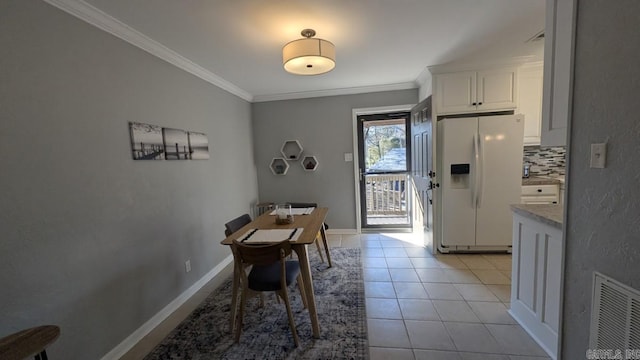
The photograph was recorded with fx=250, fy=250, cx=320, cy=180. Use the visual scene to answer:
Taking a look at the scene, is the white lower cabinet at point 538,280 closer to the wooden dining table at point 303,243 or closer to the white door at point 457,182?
the white door at point 457,182

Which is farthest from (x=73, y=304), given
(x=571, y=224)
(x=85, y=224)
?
(x=571, y=224)

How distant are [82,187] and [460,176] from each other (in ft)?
11.5

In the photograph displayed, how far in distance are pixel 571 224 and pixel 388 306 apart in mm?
1438

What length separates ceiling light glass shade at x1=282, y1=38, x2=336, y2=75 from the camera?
1812mm

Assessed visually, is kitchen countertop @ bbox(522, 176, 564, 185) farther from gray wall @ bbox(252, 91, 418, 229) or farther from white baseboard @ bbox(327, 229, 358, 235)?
white baseboard @ bbox(327, 229, 358, 235)

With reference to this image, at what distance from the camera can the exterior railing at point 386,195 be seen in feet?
15.0

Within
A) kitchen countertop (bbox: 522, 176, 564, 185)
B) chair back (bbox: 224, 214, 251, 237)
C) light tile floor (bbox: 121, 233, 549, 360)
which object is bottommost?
light tile floor (bbox: 121, 233, 549, 360)

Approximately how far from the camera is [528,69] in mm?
2967

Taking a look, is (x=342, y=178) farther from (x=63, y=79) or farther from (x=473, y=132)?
(x=63, y=79)

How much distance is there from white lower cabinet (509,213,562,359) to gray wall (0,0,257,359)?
2.80 metres

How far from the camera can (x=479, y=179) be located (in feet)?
9.49

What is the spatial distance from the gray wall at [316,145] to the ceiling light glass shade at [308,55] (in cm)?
194

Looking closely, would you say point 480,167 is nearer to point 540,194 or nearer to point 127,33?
point 540,194

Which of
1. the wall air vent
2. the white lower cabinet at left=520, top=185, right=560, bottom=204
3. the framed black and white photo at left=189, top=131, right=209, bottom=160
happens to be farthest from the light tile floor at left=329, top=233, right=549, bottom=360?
the framed black and white photo at left=189, top=131, right=209, bottom=160
